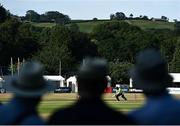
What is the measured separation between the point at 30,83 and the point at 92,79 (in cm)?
54

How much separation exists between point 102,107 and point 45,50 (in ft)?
403

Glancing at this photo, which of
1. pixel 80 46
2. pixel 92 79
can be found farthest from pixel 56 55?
pixel 92 79

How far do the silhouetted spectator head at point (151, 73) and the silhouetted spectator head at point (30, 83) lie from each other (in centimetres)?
75

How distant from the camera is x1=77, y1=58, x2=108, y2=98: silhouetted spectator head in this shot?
5.11 metres

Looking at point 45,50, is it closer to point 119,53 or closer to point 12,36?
point 12,36

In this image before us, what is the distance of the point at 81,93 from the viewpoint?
5.14 meters

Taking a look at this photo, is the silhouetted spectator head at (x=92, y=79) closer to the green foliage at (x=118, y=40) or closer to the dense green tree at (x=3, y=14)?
the green foliage at (x=118, y=40)

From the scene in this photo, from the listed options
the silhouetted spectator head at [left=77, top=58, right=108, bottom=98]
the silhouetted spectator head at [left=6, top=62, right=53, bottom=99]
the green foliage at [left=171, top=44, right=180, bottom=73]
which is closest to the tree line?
the green foliage at [left=171, top=44, right=180, bottom=73]

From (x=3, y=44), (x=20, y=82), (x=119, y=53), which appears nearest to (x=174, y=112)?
(x=20, y=82)

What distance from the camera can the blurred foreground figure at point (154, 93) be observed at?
17.1 feet

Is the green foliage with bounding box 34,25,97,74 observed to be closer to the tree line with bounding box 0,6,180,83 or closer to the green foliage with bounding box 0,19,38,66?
the tree line with bounding box 0,6,180,83

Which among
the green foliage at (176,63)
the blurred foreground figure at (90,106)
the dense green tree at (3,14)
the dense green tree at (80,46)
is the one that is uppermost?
the dense green tree at (3,14)

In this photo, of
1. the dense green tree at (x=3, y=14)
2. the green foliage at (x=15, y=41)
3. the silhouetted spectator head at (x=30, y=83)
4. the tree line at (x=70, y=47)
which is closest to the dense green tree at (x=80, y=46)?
the tree line at (x=70, y=47)

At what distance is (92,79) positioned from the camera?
5.11 meters
